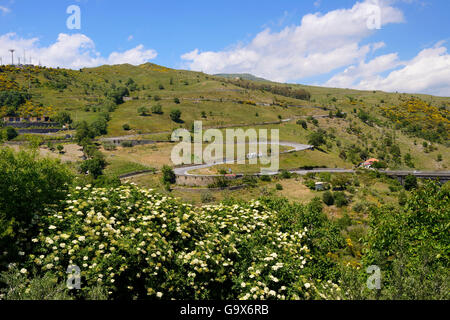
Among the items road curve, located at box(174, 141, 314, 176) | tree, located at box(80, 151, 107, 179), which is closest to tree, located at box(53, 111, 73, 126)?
tree, located at box(80, 151, 107, 179)

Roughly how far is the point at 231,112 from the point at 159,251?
123m

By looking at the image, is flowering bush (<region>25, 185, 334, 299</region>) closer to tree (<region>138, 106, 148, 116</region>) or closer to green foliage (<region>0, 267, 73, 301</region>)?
green foliage (<region>0, 267, 73, 301</region>)

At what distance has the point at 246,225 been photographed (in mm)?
12297

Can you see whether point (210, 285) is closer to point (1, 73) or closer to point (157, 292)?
point (157, 292)

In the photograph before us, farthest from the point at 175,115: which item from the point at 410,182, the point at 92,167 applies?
the point at 410,182

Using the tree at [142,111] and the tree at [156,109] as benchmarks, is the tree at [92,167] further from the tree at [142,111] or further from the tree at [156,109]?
the tree at [156,109]

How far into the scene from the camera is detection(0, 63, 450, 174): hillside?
102 m

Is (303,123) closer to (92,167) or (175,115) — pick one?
(175,115)

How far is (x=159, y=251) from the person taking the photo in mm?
8578

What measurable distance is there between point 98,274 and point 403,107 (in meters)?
202

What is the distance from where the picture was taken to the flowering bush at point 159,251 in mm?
7859

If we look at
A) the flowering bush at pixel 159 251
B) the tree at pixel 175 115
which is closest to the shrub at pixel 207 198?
the flowering bush at pixel 159 251
